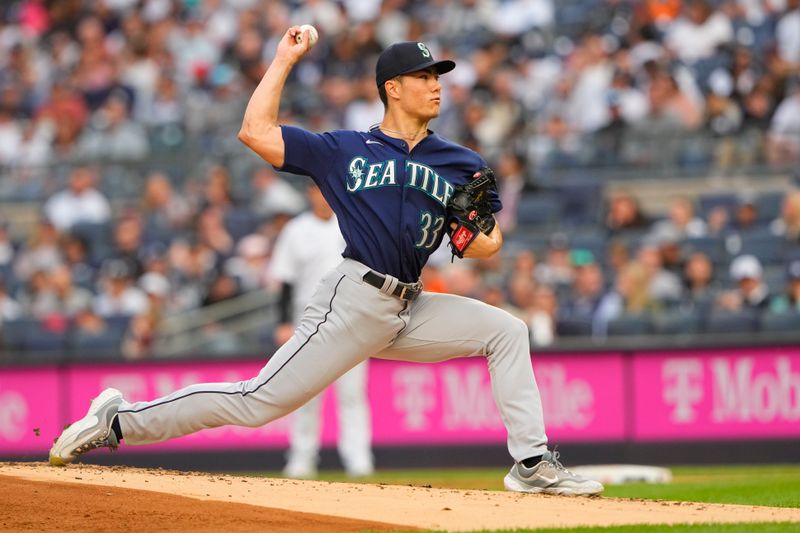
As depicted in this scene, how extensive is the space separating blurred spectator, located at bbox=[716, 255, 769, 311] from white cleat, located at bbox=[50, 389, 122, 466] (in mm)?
7431

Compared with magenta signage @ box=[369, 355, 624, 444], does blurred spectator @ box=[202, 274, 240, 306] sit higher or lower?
higher

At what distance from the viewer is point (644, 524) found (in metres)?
6.12

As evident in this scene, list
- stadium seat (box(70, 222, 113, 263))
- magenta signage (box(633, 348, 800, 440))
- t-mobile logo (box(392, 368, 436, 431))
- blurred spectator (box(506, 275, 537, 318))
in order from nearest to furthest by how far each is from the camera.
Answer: magenta signage (box(633, 348, 800, 440)) → t-mobile logo (box(392, 368, 436, 431)) → blurred spectator (box(506, 275, 537, 318)) → stadium seat (box(70, 222, 113, 263))

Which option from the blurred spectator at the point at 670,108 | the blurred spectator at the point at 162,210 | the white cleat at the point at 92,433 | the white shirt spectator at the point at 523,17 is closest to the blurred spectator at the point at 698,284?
the blurred spectator at the point at 670,108

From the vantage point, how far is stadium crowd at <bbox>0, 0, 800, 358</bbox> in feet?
46.0

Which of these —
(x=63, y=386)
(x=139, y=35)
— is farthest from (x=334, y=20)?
(x=63, y=386)

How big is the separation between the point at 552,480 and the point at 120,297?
9.83m

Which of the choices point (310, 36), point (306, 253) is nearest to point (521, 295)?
point (306, 253)

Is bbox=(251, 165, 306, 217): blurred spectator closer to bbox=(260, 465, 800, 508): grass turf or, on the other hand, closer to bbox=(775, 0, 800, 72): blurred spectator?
bbox=(260, 465, 800, 508): grass turf

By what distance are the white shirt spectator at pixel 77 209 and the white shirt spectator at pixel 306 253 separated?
6457 millimetres

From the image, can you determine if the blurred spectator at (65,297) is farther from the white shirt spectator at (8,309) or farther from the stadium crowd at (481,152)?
the white shirt spectator at (8,309)

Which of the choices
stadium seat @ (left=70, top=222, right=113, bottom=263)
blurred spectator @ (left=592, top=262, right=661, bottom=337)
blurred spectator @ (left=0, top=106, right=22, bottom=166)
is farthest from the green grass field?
blurred spectator @ (left=0, top=106, right=22, bottom=166)

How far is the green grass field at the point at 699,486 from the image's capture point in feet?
19.7

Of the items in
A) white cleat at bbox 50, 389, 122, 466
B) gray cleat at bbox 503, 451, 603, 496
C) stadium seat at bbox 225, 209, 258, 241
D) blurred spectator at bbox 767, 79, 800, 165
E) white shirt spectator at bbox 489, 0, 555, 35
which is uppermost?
white shirt spectator at bbox 489, 0, 555, 35
